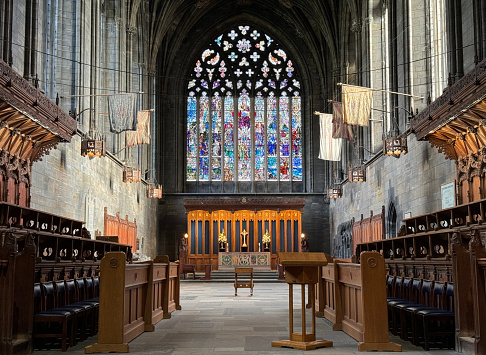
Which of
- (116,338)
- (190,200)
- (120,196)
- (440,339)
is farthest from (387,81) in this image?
(116,338)

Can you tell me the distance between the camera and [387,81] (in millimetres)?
23125

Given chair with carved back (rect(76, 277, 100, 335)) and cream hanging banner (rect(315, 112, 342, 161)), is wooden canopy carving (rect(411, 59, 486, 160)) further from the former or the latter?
chair with carved back (rect(76, 277, 100, 335))

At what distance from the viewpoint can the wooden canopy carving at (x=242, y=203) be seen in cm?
3312

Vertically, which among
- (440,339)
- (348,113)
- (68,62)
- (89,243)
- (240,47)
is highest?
(240,47)

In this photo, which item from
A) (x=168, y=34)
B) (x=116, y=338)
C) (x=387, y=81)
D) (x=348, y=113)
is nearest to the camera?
(x=116, y=338)

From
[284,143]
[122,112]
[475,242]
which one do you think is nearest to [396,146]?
[122,112]

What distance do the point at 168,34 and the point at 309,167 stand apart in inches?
436

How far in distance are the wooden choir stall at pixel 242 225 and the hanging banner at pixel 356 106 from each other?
49.4 ft

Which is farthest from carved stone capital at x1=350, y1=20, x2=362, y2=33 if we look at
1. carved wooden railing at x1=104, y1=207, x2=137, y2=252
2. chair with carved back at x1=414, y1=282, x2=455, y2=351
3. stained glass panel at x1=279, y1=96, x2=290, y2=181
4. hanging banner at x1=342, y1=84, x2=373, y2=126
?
chair with carved back at x1=414, y1=282, x2=455, y2=351

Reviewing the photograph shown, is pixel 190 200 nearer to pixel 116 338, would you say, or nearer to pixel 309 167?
pixel 309 167

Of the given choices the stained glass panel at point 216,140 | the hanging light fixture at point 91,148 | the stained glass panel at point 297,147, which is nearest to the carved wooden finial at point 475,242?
the hanging light fixture at point 91,148

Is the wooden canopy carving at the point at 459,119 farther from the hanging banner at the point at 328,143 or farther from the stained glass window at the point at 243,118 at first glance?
the stained glass window at the point at 243,118

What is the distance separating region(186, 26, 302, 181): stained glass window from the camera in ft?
119

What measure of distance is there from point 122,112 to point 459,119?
9.89 metres
